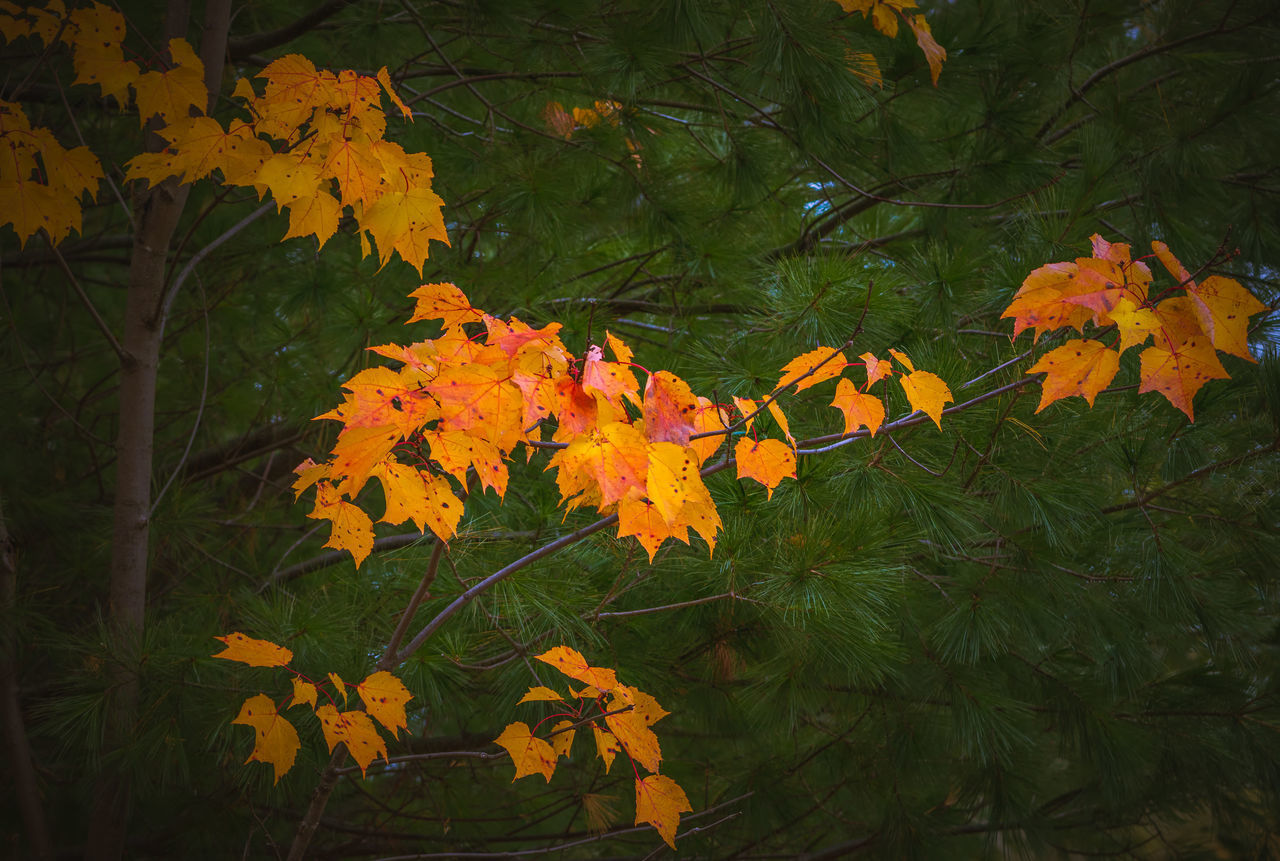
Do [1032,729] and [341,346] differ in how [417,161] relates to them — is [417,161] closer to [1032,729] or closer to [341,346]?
[341,346]

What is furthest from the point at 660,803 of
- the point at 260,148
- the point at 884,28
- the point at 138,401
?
the point at 884,28

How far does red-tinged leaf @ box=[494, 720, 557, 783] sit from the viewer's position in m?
1.16

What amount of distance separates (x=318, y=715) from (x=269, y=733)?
2.8 inches

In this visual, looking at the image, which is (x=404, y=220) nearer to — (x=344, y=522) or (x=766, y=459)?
(x=344, y=522)

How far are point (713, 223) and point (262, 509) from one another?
1590mm

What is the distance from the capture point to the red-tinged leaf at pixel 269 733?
112 centimetres

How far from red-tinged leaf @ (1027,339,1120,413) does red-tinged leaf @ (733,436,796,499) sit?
0.32 m

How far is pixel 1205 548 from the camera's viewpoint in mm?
1891

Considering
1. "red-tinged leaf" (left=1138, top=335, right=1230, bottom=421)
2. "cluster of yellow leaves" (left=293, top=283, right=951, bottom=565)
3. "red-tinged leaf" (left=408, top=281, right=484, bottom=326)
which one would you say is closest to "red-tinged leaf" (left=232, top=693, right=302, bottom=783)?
"cluster of yellow leaves" (left=293, top=283, right=951, bottom=565)

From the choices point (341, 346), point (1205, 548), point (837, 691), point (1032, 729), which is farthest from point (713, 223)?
point (1032, 729)

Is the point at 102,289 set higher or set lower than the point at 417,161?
higher

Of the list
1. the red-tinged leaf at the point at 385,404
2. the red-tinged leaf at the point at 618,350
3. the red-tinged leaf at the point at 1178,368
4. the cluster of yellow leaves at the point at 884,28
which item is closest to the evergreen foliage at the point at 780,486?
the cluster of yellow leaves at the point at 884,28

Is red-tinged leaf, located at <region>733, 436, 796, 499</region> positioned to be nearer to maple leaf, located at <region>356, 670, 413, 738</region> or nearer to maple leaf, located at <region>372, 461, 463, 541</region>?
maple leaf, located at <region>372, 461, 463, 541</region>

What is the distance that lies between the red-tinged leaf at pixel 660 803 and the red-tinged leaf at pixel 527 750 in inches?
5.2
